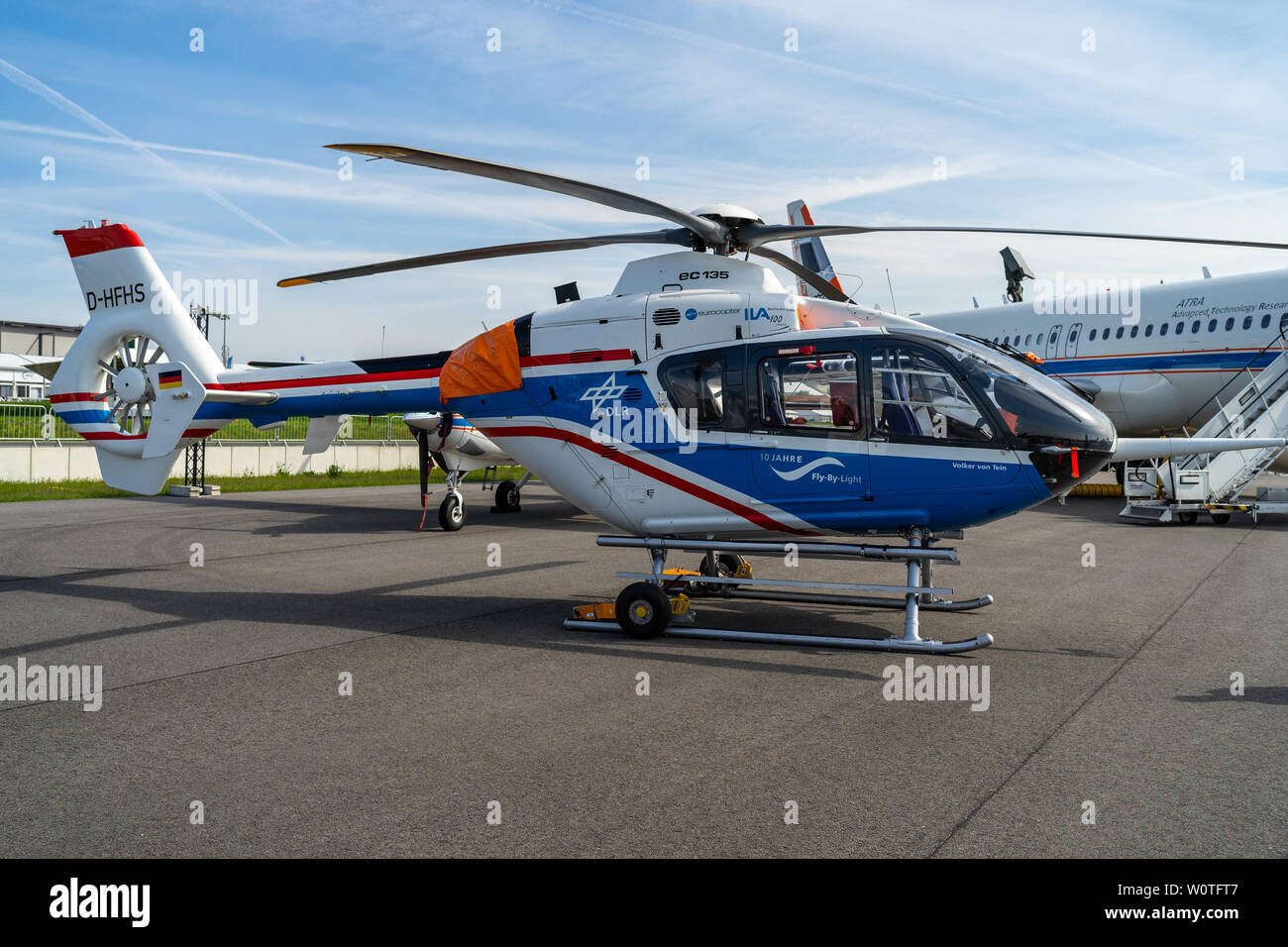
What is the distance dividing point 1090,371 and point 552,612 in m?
18.4

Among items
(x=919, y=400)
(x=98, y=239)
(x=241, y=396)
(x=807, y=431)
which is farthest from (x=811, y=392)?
(x=98, y=239)

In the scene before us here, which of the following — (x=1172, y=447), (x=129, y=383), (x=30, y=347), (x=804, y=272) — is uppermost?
(x=30, y=347)

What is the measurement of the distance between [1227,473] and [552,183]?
16461mm

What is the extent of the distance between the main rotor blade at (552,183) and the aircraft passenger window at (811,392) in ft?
4.82

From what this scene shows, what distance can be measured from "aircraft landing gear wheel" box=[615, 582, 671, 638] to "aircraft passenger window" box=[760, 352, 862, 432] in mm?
1879

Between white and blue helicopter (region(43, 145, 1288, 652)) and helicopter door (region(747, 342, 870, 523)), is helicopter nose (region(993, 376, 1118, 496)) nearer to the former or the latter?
white and blue helicopter (region(43, 145, 1288, 652))

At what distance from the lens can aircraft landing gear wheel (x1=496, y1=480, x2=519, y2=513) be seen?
20.4 m

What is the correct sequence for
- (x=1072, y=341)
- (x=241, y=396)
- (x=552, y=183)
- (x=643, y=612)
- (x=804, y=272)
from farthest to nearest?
(x=1072, y=341)
(x=241, y=396)
(x=804, y=272)
(x=643, y=612)
(x=552, y=183)

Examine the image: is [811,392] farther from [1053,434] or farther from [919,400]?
[1053,434]

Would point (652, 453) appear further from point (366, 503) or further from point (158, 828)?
point (366, 503)

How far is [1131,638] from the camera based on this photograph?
8055 mm

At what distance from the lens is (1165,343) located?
70.2 feet
